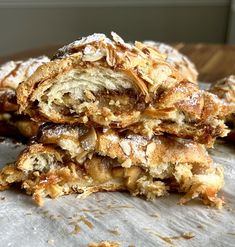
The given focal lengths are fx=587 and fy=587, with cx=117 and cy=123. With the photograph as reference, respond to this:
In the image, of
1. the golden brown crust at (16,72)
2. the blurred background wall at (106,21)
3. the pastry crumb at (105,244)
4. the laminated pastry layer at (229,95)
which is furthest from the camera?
the blurred background wall at (106,21)

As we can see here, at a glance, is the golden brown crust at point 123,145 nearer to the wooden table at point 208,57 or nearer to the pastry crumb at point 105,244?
the pastry crumb at point 105,244

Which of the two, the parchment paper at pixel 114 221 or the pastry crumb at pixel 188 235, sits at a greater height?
the pastry crumb at pixel 188 235

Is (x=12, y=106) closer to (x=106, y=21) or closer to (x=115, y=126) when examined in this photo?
(x=115, y=126)

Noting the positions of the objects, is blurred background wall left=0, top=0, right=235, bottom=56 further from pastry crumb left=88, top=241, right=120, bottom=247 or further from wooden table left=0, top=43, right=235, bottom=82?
pastry crumb left=88, top=241, right=120, bottom=247

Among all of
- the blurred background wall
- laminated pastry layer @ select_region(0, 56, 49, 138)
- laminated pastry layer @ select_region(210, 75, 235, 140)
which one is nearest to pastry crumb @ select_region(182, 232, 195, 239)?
laminated pastry layer @ select_region(210, 75, 235, 140)

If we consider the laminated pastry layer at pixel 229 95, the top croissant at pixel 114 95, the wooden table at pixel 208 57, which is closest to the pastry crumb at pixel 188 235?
the top croissant at pixel 114 95

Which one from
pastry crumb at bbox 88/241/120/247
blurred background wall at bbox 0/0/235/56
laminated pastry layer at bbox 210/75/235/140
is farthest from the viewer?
blurred background wall at bbox 0/0/235/56

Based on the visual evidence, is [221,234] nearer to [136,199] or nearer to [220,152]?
[136,199]
